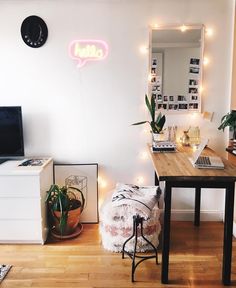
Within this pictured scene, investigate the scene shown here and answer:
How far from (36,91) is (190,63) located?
1.63 meters

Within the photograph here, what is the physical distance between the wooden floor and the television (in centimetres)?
91

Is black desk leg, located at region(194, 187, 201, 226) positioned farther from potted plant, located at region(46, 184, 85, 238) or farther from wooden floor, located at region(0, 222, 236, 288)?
potted plant, located at region(46, 184, 85, 238)

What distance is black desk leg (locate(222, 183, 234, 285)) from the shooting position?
2.00 meters

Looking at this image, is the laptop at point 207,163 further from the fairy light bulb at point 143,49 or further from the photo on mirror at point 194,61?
the fairy light bulb at point 143,49

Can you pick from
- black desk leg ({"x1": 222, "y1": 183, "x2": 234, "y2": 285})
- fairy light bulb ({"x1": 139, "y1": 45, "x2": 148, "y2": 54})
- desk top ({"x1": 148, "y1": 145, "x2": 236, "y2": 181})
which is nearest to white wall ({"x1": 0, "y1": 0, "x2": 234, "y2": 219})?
fairy light bulb ({"x1": 139, "y1": 45, "x2": 148, "y2": 54})

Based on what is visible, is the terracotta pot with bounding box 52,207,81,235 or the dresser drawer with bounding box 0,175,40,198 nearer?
the dresser drawer with bounding box 0,175,40,198

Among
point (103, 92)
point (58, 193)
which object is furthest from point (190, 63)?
point (58, 193)

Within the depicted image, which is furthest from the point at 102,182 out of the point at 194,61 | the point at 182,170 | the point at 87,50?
the point at 194,61

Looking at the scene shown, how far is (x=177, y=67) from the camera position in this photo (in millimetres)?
2969

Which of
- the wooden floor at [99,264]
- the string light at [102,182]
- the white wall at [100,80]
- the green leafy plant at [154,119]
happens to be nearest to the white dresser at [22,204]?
the wooden floor at [99,264]

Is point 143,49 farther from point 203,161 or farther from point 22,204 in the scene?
point 22,204

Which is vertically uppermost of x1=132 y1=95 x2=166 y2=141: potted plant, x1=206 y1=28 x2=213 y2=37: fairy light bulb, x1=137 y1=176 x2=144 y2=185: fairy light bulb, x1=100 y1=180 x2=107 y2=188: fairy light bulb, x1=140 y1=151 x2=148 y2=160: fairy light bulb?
x1=206 y1=28 x2=213 y2=37: fairy light bulb

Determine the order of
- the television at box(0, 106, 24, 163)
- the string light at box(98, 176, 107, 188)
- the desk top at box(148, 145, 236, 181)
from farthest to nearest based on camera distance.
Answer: the string light at box(98, 176, 107, 188), the television at box(0, 106, 24, 163), the desk top at box(148, 145, 236, 181)

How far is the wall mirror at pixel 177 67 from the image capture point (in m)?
2.94
